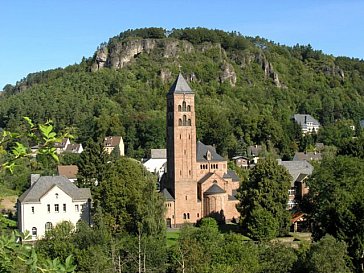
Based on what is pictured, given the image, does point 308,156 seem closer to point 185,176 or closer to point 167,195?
point 185,176

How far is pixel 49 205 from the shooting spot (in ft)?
130

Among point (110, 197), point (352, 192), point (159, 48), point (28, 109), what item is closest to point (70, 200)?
point (110, 197)

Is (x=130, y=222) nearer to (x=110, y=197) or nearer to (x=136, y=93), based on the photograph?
(x=110, y=197)

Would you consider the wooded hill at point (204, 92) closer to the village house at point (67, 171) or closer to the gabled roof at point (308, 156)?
the gabled roof at point (308, 156)

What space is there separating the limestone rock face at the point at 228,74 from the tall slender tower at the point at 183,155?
68.7m

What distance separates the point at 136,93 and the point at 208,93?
15.9m

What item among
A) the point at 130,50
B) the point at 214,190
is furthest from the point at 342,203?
the point at 130,50

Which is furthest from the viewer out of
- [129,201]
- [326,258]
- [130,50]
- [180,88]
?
[130,50]

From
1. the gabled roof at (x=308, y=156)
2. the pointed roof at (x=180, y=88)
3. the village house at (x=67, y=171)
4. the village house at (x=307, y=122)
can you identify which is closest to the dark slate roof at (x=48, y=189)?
the pointed roof at (x=180, y=88)

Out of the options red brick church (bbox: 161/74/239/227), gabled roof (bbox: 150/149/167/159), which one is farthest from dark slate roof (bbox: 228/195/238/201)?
gabled roof (bbox: 150/149/167/159)

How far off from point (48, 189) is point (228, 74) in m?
80.3

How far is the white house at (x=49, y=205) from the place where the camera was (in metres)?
39.2

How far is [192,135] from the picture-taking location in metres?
46.7

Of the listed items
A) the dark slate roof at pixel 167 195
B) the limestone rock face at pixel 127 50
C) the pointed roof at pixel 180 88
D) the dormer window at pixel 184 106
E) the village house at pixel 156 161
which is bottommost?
the dark slate roof at pixel 167 195
